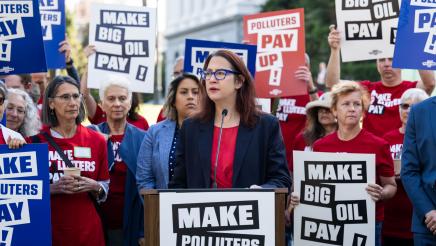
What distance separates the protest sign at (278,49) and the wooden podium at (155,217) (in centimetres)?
372

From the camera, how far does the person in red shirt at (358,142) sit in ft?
21.9

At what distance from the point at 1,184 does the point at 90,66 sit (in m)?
3.35

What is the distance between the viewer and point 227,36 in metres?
67.1

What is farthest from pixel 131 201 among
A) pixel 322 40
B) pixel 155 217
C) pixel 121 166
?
pixel 322 40

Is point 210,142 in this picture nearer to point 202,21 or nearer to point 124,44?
point 124,44

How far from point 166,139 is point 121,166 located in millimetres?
754

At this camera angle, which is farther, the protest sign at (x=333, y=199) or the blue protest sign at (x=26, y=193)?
the protest sign at (x=333, y=199)

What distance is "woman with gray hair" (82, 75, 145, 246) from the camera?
727 centimetres

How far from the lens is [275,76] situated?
892cm

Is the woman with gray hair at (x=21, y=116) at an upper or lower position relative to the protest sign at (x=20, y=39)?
lower

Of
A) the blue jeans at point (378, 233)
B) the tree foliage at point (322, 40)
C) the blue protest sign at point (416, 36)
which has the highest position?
the tree foliage at point (322, 40)

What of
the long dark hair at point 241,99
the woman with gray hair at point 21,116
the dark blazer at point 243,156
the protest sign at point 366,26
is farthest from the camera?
the protest sign at point 366,26

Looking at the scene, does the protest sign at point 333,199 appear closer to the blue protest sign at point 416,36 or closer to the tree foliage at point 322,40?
the blue protest sign at point 416,36

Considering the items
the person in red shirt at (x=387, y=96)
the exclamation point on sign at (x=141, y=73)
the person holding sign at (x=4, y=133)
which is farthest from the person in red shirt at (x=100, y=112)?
the person in red shirt at (x=387, y=96)
